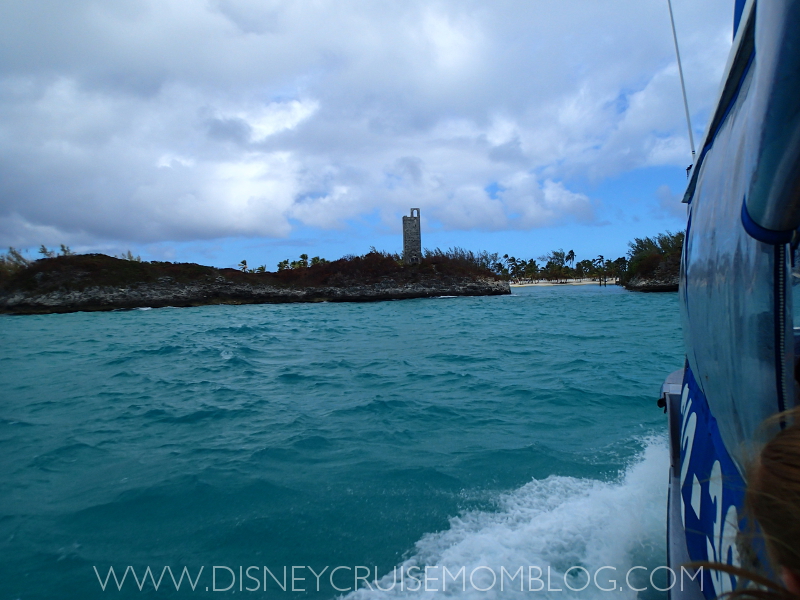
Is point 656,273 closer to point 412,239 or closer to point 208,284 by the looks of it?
point 412,239

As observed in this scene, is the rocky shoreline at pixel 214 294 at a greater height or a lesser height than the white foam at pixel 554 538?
greater

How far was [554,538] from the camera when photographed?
3.56m

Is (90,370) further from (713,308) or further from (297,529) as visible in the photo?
(713,308)

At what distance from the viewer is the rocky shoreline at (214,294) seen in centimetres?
4494

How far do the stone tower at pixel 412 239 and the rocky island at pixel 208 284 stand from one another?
1445 millimetres

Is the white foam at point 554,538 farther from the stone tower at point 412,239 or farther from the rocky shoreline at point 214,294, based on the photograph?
the stone tower at point 412,239

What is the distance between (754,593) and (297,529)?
3662 millimetres

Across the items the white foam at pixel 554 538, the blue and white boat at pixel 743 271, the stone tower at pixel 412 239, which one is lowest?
the white foam at pixel 554 538

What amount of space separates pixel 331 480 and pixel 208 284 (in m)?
52.1

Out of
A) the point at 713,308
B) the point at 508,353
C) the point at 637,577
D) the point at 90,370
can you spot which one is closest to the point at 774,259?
the point at 713,308

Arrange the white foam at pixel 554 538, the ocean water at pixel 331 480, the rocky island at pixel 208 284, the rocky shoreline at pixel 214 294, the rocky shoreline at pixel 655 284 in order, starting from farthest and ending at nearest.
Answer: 1. the rocky shoreline at pixel 655 284
2. the rocky island at pixel 208 284
3. the rocky shoreline at pixel 214 294
4. the ocean water at pixel 331 480
5. the white foam at pixel 554 538

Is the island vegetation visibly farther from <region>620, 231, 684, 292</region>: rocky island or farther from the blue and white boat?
the blue and white boat

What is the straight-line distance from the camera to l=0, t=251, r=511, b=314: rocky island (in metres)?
45.9

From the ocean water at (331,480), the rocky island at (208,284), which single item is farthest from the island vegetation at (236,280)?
the ocean water at (331,480)
